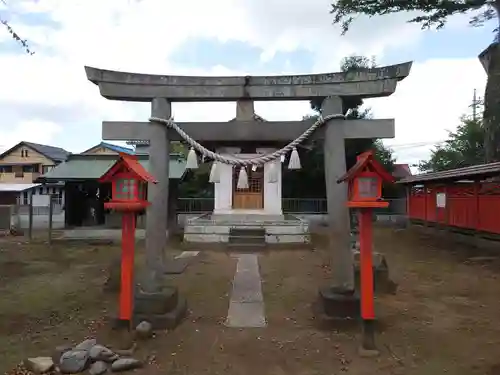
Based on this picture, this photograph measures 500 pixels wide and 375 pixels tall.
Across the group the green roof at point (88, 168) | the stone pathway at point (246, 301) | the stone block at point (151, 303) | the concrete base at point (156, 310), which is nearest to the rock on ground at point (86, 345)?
the concrete base at point (156, 310)

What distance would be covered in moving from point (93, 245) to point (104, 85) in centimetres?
1176

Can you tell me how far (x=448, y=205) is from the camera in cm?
1962

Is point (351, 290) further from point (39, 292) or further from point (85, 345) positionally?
point (39, 292)

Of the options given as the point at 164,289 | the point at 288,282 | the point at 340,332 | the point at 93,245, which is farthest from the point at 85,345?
the point at 93,245

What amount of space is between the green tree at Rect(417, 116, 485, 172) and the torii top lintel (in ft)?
91.6

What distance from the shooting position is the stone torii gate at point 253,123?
7.13 m

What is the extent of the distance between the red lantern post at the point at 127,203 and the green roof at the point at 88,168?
41.8ft

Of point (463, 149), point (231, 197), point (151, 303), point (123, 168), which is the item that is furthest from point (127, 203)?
point (463, 149)

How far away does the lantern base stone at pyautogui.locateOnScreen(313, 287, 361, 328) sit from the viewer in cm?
663

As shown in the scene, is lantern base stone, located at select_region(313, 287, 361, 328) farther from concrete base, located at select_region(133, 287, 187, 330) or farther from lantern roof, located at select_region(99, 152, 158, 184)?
lantern roof, located at select_region(99, 152, 158, 184)

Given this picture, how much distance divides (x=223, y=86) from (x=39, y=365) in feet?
16.1

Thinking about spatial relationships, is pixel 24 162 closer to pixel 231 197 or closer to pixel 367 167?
pixel 231 197

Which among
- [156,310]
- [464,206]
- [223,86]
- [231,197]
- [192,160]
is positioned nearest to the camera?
[156,310]

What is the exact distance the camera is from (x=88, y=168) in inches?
822
